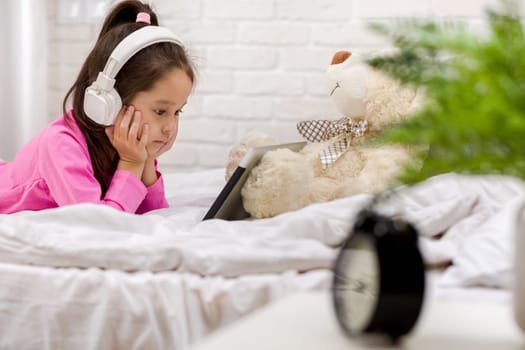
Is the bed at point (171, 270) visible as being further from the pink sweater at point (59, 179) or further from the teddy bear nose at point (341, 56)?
the teddy bear nose at point (341, 56)

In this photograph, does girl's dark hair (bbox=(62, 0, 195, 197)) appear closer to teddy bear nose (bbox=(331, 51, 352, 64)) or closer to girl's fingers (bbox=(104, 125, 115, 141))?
girl's fingers (bbox=(104, 125, 115, 141))

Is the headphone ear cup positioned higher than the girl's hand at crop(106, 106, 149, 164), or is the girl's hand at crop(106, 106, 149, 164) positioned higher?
the headphone ear cup

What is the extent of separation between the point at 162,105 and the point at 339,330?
3.79 feet

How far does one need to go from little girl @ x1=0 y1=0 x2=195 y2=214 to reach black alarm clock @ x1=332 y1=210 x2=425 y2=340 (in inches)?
39.6

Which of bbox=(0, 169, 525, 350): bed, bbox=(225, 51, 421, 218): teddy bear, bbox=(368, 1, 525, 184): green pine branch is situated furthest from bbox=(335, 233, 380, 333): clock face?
bbox=(225, 51, 421, 218): teddy bear

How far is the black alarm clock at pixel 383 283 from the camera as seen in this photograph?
733 millimetres

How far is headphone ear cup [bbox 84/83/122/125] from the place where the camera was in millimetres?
1741

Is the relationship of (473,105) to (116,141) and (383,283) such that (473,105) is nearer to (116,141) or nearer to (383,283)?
(383,283)

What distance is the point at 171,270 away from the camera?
3.99 feet

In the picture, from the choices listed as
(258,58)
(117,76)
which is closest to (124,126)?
(117,76)

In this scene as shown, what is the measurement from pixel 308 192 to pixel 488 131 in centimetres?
99

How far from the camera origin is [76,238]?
4.17ft

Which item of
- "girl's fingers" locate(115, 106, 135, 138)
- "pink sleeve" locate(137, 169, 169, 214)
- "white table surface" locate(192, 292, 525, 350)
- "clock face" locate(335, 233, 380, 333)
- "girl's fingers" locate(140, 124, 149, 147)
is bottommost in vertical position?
"pink sleeve" locate(137, 169, 169, 214)

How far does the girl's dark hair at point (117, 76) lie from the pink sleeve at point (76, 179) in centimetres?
5
